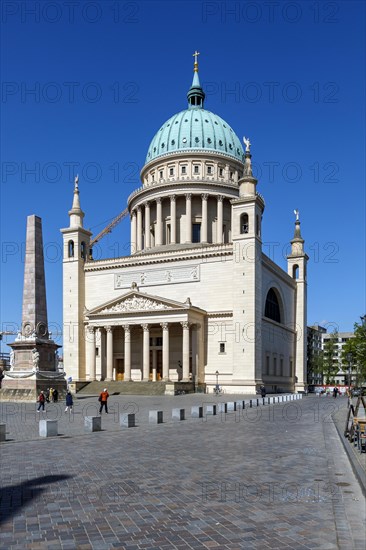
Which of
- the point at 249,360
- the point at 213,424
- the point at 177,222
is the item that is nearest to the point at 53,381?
the point at 213,424

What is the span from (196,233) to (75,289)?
1999 cm

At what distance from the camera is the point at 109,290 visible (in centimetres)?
7212

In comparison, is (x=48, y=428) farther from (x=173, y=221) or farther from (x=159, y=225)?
(x=159, y=225)

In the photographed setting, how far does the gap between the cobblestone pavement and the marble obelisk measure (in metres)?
21.8

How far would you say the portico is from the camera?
6184 cm

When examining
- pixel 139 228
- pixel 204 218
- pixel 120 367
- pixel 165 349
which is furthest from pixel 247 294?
pixel 139 228

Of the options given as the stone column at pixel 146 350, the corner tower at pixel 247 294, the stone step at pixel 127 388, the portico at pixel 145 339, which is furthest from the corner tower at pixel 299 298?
the stone step at pixel 127 388

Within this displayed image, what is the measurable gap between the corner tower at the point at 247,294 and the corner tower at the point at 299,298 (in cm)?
2249

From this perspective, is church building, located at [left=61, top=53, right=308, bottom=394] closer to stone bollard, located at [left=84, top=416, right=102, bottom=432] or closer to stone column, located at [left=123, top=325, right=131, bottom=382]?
stone column, located at [left=123, top=325, right=131, bottom=382]

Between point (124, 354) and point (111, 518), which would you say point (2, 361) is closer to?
point (124, 354)

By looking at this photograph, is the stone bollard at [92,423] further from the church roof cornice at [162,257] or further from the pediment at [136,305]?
the church roof cornice at [162,257]

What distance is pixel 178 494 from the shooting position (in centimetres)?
1055

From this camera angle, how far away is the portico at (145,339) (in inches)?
2435

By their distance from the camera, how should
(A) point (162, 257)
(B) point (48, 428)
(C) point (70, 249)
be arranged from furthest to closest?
(C) point (70, 249) → (A) point (162, 257) → (B) point (48, 428)
